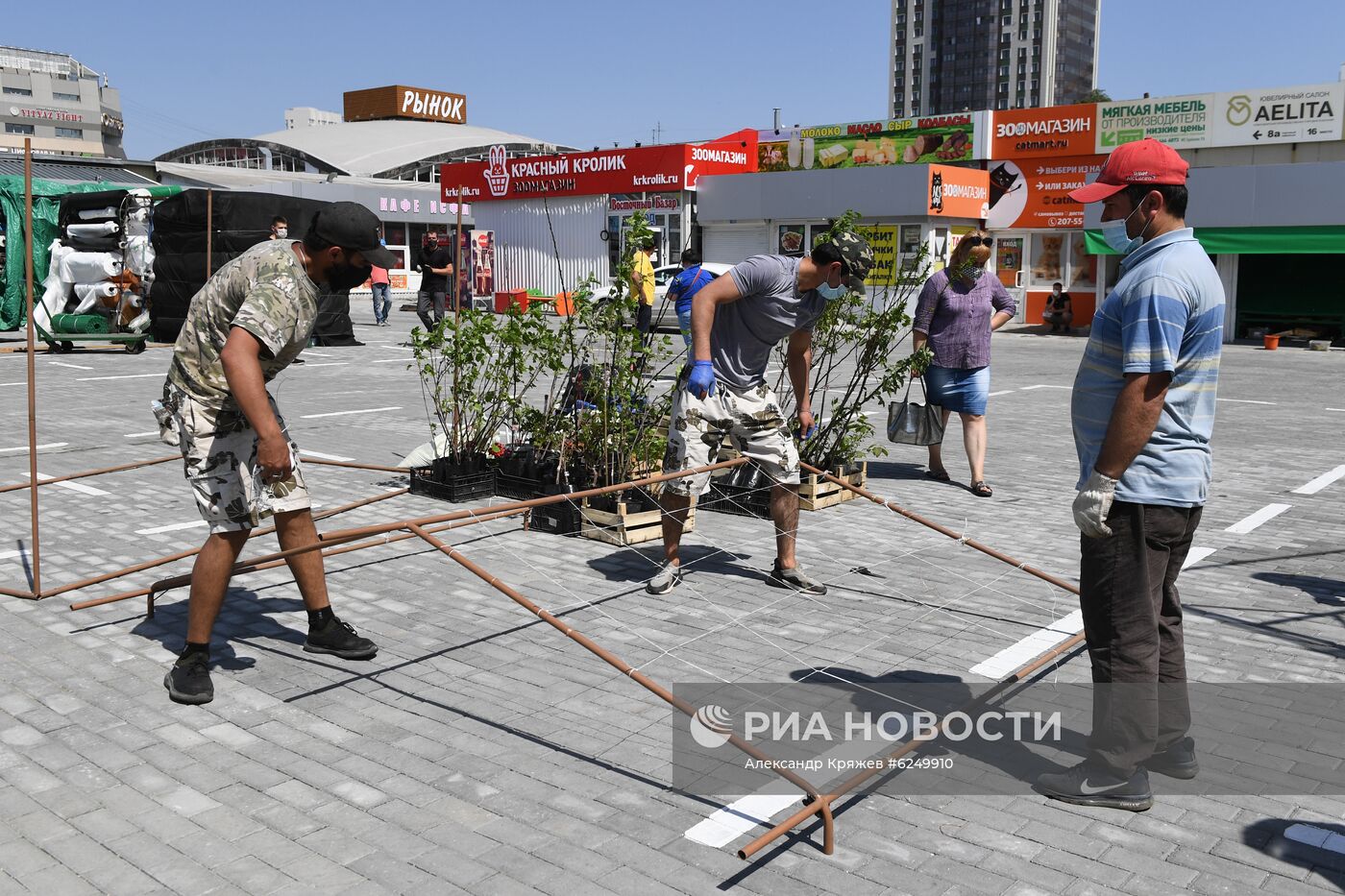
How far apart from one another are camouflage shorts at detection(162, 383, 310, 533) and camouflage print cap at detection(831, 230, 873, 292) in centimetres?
270

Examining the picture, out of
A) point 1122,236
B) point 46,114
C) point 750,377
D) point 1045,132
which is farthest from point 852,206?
point 46,114

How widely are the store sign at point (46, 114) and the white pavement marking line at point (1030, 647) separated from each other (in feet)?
509

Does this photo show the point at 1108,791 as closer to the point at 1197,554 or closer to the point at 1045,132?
the point at 1197,554

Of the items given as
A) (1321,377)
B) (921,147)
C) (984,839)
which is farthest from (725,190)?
(984,839)

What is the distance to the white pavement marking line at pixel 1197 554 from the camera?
661 cm

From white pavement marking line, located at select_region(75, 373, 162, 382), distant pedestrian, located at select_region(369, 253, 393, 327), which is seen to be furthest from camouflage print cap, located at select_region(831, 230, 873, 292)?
distant pedestrian, located at select_region(369, 253, 393, 327)

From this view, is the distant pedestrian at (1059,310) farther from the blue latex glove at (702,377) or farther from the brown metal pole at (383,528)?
the blue latex glove at (702,377)

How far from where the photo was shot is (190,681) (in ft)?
14.5

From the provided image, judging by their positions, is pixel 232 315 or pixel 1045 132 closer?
pixel 232 315

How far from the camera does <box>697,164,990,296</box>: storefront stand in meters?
29.1

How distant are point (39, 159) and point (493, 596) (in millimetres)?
30374

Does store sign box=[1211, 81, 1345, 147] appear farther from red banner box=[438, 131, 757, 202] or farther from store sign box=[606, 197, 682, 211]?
store sign box=[606, 197, 682, 211]

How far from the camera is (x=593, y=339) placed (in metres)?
7.76

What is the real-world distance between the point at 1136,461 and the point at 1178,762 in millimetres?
1029
